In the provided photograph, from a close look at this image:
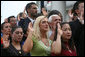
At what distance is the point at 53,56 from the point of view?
4234 millimetres

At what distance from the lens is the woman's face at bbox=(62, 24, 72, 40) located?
4430 millimetres

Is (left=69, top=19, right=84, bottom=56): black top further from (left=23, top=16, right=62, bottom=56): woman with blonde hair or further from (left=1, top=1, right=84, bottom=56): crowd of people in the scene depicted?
(left=23, top=16, right=62, bottom=56): woman with blonde hair

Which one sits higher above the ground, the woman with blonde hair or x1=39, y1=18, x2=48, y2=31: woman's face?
x1=39, y1=18, x2=48, y2=31: woman's face

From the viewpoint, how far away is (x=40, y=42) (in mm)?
4328

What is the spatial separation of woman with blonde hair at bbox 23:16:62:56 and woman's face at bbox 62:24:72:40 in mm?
173

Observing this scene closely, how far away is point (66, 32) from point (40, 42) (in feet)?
1.55

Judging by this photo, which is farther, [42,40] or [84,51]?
[42,40]

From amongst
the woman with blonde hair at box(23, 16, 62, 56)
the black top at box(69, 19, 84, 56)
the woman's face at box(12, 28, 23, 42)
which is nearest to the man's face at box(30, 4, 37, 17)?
the woman's face at box(12, 28, 23, 42)

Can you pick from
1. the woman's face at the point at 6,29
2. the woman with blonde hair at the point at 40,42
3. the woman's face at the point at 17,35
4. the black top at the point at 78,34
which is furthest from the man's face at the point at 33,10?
the black top at the point at 78,34

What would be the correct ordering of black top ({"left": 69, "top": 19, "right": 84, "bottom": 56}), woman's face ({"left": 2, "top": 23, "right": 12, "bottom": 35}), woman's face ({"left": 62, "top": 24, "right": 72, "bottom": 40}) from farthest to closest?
woman's face ({"left": 2, "top": 23, "right": 12, "bottom": 35}), woman's face ({"left": 62, "top": 24, "right": 72, "bottom": 40}), black top ({"left": 69, "top": 19, "right": 84, "bottom": 56})

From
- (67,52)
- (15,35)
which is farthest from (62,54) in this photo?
(15,35)

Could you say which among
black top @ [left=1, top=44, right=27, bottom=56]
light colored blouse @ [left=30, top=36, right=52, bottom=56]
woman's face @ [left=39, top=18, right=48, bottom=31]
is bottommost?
black top @ [left=1, top=44, right=27, bottom=56]

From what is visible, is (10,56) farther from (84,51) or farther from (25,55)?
(84,51)

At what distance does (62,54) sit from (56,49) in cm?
15
